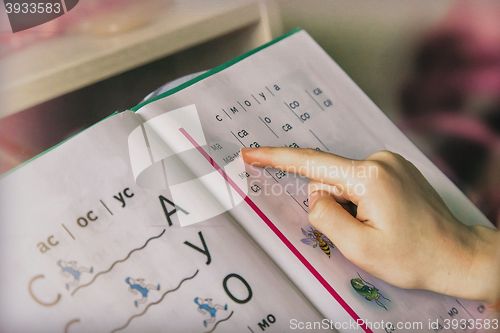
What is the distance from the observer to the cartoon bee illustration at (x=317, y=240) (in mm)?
459

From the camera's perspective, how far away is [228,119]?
1.66ft

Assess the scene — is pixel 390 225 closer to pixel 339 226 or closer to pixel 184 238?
pixel 339 226

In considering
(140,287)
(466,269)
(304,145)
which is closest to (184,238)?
(140,287)

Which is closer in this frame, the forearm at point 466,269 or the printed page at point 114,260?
the printed page at point 114,260

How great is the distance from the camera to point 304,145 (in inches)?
20.6

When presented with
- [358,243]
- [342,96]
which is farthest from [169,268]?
[342,96]

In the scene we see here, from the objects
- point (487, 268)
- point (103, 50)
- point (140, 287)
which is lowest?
point (487, 268)

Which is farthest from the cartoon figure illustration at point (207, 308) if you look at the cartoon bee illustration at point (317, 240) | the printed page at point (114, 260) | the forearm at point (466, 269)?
the forearm at point (466, 269)

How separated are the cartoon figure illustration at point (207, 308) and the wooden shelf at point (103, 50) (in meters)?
0.27

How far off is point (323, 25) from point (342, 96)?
0.28 meters

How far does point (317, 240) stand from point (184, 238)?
4.9 inches

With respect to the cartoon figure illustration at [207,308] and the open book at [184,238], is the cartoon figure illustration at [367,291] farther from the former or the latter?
the cartoon figure illustration at [207,308]

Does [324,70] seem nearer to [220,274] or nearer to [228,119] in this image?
[228,119]

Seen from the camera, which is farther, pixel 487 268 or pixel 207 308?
pixel 487 268
